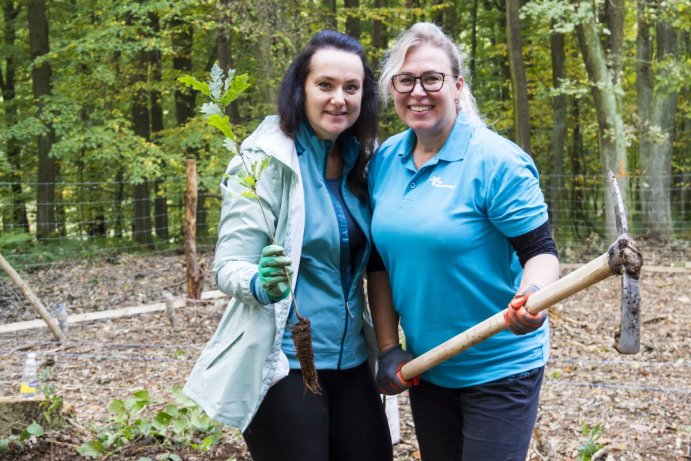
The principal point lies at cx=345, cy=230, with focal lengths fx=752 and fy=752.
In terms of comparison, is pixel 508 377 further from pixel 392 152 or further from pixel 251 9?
pixel 251 9

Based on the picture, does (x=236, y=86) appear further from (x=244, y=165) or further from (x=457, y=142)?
(x=457, y=142)

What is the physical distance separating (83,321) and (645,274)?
7722mm

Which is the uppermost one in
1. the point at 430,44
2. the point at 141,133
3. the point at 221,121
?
the point at 430,44

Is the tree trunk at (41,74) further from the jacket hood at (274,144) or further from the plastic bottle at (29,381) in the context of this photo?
the jacket hood at (274,144)

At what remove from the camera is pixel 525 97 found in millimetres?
12719

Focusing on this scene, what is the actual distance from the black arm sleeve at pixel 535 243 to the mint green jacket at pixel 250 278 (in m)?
0.69

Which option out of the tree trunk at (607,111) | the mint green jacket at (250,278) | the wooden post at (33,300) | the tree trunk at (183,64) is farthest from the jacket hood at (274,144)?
the tree trunk at (183,64)

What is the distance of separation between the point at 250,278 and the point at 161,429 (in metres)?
2.09

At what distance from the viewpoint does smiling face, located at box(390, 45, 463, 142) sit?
246 cm

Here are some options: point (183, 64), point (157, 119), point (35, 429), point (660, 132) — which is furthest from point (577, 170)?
point (35, 429)

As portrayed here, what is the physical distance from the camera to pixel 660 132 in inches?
527

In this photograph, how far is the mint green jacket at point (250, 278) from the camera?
7.72ft

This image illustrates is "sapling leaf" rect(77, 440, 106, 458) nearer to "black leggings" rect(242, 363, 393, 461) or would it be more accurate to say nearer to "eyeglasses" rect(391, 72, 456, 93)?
"black leggings" rect(242, 363, 393, 461)

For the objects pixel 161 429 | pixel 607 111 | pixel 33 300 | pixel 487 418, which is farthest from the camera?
pixel 607 111
